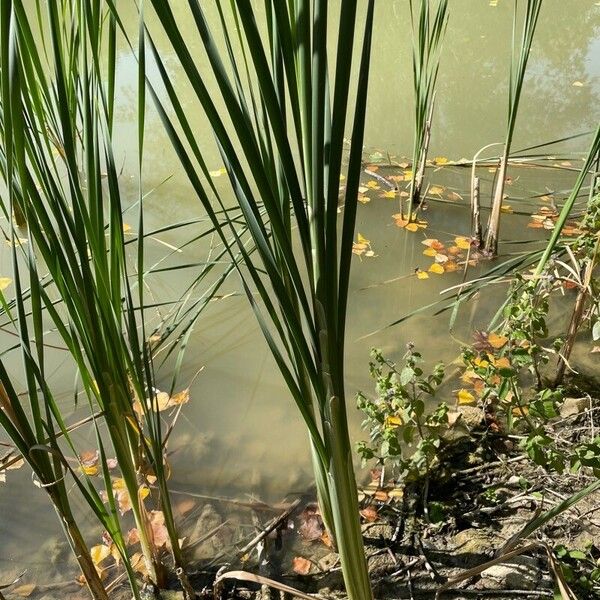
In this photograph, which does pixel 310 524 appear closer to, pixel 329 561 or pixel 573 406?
pixel 329 561

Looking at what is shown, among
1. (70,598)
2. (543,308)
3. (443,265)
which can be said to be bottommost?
(70,598)

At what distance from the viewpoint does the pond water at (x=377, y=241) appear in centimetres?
159

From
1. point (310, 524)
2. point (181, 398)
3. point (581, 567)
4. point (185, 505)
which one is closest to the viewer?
point (581, 567)

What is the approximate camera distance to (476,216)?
214 cm

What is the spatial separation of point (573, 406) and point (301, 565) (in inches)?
30.3

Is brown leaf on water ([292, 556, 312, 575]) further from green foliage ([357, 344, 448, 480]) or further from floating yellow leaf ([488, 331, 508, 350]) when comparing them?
floating yellow leaf ([488, 331, 508, 350])

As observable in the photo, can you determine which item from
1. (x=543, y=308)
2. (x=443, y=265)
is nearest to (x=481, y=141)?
(x=443, y=265)

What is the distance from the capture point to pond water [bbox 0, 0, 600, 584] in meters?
1.59

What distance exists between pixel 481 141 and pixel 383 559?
2.17 m

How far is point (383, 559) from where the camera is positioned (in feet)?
4.09

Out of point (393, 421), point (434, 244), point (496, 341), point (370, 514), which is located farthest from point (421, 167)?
point (370, 514)

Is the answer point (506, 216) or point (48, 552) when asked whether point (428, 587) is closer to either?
point (48, 552)

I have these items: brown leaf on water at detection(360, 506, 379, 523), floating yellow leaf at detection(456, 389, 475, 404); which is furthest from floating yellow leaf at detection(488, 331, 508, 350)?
brown leaf on water at detection(360, 506, 379, 523)

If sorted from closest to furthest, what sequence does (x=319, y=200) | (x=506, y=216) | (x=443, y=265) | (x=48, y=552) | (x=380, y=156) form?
(x=319, y=200)
(x=48, y=552)
(x=443, y=265)
(x=506, y=216)
(x=380, y=156)
